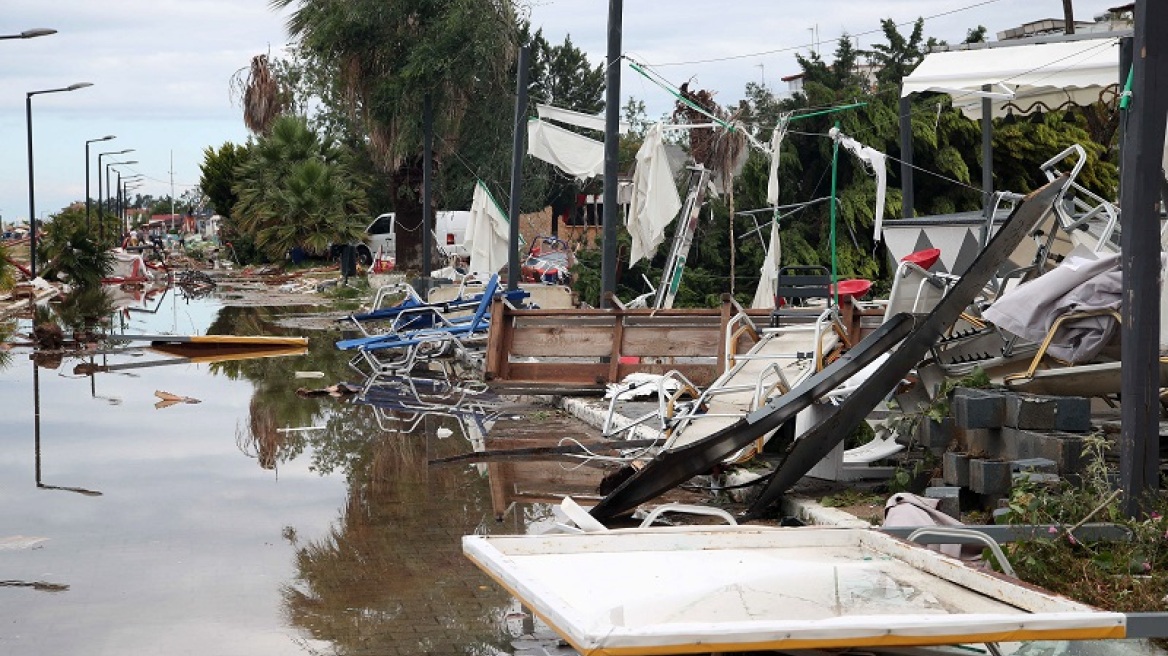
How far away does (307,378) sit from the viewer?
19.2m

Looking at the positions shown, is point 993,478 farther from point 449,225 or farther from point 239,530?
point 449,225

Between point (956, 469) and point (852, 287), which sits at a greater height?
point (852, 287)

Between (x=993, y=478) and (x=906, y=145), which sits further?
(x=906, y=145)

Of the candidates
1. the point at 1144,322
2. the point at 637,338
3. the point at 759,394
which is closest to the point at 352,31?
the point at 637,338

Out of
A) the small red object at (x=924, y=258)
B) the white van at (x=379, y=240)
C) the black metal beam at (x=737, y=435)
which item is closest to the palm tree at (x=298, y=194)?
the white van at (x=379, y=240)

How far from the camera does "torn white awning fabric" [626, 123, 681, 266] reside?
21250 millimetres

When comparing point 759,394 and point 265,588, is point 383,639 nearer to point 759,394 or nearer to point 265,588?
point 265,588

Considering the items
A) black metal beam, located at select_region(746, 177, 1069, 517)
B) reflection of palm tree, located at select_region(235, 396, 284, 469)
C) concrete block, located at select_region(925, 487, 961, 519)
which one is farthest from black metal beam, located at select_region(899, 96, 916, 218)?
concrete block, located at select_region(925, 487, 961, 519)

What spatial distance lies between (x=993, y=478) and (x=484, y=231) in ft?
70.2

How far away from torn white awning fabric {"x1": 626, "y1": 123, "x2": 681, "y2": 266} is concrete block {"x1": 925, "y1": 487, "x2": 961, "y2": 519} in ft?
43.9

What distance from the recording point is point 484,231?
94.6 feet

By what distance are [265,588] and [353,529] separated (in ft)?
5.33

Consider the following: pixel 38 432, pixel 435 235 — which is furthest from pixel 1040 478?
pixel 435 235

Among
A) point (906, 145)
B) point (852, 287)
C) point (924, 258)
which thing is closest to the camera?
point (924, 258)
